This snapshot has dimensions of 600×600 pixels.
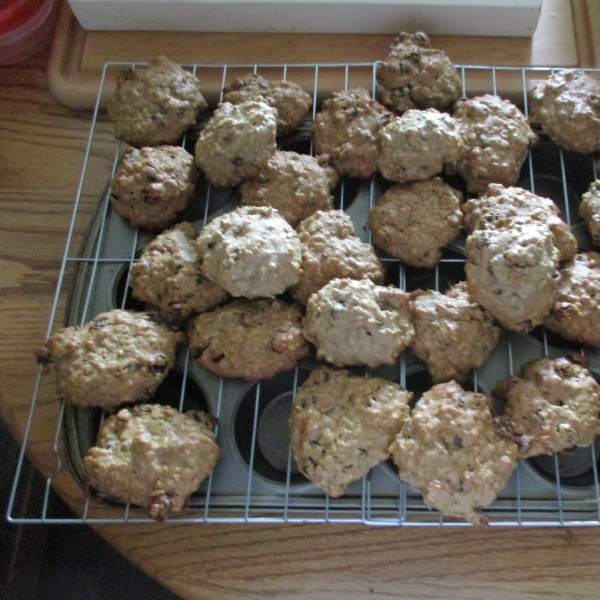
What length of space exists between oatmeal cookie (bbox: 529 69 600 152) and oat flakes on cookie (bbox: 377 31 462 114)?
0.19 metres

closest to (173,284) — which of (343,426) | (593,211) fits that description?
(343,426)

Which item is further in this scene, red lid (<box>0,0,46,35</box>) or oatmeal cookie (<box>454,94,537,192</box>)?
red lid (<box>0,0,46,35</box>)

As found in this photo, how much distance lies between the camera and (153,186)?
131 centimetres

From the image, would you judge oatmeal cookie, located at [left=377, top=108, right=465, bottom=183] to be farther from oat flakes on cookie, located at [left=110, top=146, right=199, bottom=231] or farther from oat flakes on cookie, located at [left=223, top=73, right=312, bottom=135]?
oat flakes on cookie, located at [left=110, top=146, right=199, bottom=231]

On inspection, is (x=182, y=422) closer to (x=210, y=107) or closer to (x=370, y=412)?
(x=370, y=412)

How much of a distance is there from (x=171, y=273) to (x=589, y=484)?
0.92 m

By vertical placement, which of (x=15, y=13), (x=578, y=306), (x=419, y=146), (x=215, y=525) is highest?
(x=15, y=13)

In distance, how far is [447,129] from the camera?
1.28m

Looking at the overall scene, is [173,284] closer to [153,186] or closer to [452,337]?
[153,186]

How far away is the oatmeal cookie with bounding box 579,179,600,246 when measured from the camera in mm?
1282

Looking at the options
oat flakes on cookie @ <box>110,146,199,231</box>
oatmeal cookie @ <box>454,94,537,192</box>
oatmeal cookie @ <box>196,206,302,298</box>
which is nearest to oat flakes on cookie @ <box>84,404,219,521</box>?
oatmeal cookie @ <box>196,206,302,298</box>

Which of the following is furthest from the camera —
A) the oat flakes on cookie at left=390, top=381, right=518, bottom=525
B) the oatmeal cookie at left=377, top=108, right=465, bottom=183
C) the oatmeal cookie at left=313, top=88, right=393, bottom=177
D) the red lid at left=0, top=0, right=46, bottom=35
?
the red lid at left=0, top=0, right=46, bottom=35

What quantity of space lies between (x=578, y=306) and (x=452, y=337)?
0.81ft

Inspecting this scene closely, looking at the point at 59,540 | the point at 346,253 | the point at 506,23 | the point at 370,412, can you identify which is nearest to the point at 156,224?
the point at 346,253
